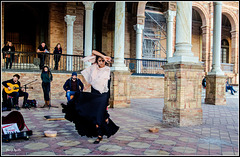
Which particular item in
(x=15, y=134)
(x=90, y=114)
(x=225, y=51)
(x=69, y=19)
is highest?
(x=69, y=19)

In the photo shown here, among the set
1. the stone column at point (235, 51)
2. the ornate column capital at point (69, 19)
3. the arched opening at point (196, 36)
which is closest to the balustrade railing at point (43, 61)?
the ornate column capital at point (69, 19)

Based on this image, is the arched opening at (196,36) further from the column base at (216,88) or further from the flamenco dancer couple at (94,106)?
the flamenco dancer couple at (94,106)

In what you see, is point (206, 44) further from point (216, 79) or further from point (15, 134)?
point (15, 134)

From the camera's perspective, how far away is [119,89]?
28.7 ft

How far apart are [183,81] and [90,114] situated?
8.22ft

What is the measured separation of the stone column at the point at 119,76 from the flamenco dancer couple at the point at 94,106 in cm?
438

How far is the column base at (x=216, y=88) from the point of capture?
10.2 meters

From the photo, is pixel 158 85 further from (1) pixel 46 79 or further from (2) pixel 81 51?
(1) pixel 46 79

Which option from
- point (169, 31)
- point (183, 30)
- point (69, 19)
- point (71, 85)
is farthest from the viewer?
point (169, 31)

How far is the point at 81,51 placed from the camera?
49.9ft

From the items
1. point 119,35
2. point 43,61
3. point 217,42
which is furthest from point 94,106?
point 217,42

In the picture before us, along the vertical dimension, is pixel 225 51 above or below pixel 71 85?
above

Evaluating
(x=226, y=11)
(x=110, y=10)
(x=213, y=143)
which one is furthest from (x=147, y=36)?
(x=213, y=143)

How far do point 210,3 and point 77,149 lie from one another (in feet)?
63.7
